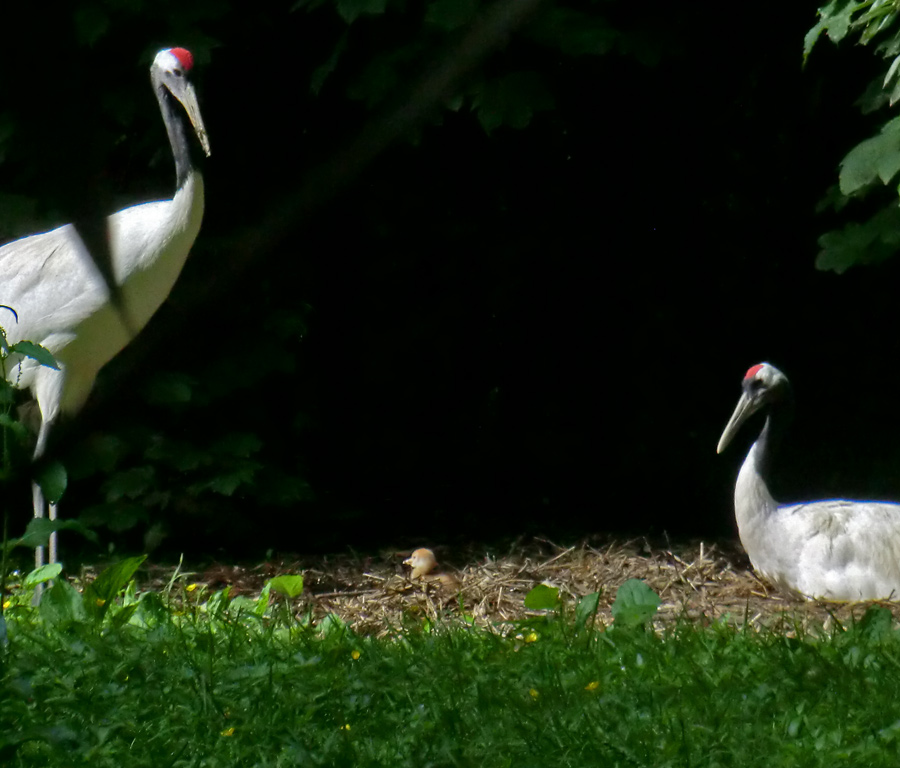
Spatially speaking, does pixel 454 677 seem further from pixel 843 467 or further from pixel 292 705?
pixel 843 467

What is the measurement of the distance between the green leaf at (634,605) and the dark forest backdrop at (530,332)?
1.74m

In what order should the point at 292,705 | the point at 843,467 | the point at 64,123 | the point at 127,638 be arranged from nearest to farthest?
the point at 64,123 → the point at 292,705 → the point at 127,638 → the point at 843,467

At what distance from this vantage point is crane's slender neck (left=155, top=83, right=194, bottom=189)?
16.5 feet

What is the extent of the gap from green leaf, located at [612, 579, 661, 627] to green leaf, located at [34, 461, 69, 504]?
5.46 ft

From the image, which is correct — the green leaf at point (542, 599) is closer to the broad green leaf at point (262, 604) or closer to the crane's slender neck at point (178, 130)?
the broad green leaf at point (262, 604)

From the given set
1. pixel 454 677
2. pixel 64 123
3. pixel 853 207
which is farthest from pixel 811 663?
pixel 853 207

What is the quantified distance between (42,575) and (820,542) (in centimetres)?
285

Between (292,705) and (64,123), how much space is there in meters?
2.01

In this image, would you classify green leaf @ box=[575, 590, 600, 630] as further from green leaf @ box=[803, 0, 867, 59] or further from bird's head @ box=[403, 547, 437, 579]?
green leaf @ box=[803, 0, 867, 59]

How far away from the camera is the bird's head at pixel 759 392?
5.63 metres

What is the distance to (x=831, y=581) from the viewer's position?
473 centimetres

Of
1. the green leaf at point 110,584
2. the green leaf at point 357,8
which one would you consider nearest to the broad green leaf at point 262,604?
the green leaf at point 110,584

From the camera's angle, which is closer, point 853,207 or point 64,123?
point 64,123

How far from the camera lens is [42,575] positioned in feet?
14.2
